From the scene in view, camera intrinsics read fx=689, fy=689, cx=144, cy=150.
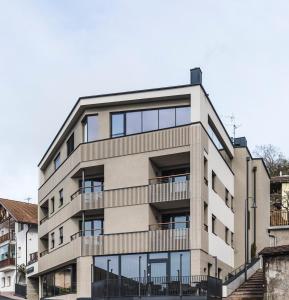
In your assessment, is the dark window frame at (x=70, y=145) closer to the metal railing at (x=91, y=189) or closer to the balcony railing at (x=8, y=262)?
the metal railing at (x=91, y=189)

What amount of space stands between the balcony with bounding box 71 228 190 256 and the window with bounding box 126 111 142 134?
6.23 m

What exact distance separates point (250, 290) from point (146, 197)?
8022 mm

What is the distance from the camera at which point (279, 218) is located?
55.0 meters

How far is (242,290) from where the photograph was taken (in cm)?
3606

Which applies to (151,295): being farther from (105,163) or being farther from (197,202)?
(105,163)

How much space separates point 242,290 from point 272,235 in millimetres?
18229

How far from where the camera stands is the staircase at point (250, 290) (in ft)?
114

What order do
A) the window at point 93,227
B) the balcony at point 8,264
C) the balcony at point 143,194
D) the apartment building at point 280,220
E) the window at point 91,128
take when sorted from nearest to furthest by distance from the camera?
the balcony at point 143,194 < the window at point 93,227 < the window at point 91,128 < the apartment building at point 280,220 < the balcony at point 8,264

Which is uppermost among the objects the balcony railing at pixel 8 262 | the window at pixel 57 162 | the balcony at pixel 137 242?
the window at pixel 57 162

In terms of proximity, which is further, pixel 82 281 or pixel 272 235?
pixel 272 235

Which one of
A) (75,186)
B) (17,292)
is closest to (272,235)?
(75,186)

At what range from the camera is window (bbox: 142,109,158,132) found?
1612 inches

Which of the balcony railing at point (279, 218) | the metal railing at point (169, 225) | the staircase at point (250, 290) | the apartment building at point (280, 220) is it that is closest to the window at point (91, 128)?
the metal railing at point (169, 225)

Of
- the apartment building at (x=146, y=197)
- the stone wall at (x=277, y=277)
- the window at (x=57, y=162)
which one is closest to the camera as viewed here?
the stone wall at (x=277, y=277)
